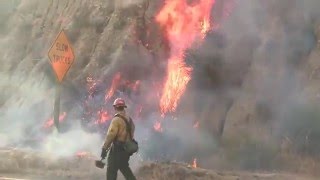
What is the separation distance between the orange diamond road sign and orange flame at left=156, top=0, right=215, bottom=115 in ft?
10.00

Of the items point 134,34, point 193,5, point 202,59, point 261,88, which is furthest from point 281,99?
point 134,34

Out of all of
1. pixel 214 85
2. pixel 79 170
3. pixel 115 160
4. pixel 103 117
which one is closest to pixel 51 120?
pixel 103 117

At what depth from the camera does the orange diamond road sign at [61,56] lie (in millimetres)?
15094

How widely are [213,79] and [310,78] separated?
9.12 ft

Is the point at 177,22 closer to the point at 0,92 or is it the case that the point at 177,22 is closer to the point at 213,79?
the point at 213,79

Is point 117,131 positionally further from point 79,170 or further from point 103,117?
point 103,117

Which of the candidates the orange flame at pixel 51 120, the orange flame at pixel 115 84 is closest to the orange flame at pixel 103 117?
the orange flame at pixel 115 84

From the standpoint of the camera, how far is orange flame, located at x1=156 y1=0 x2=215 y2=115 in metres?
16.1

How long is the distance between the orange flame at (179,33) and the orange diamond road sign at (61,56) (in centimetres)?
305

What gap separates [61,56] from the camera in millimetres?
15172

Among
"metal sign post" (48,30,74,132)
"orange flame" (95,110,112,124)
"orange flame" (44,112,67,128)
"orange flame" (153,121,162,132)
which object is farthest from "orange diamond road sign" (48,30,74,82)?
"orange flame" (44,112,67,128)

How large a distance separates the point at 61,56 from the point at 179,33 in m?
3.70

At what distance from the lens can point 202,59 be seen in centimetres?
1552

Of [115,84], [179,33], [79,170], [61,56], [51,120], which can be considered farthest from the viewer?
[51,120]
